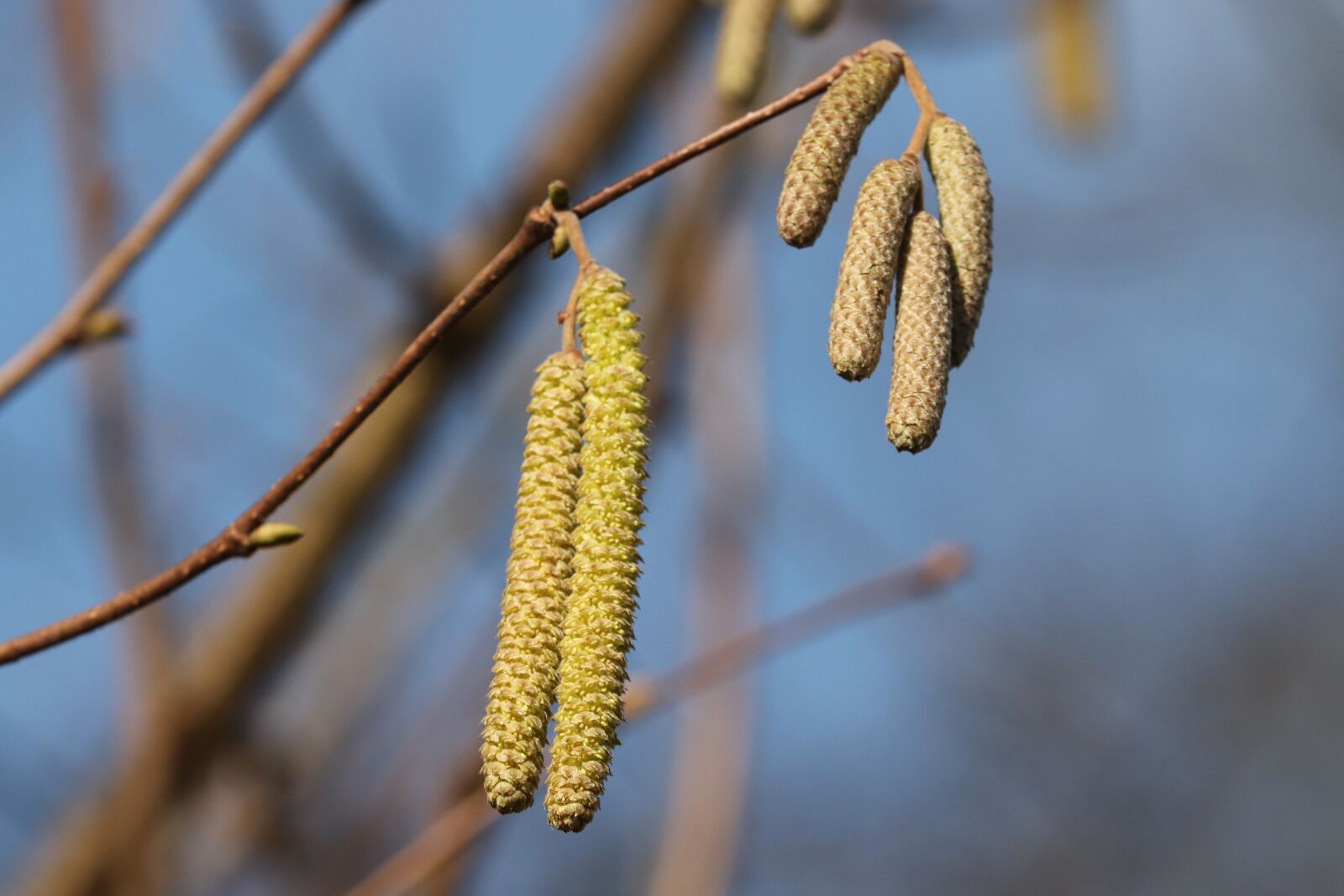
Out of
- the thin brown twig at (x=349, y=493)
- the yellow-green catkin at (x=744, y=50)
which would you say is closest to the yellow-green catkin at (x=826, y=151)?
the yellow-green catkin at (x=744, y=50)

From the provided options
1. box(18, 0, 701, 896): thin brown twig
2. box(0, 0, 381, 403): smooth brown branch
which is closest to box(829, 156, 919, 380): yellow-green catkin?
box(0, 0, 381, 403): smooth brown branch

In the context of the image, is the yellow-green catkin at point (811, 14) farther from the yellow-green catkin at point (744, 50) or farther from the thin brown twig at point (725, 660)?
Result: the thin brown twig at point (725, 660)

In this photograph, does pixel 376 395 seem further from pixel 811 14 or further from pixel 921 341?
pixel 811 14

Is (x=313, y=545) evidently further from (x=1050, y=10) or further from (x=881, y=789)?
(x=881, y=789)

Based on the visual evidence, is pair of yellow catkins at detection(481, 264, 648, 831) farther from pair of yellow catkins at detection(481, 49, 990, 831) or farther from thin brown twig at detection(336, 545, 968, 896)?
thin brown twig at detection(336, 545, 968, 896)

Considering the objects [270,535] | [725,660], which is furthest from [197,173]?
[725,660]

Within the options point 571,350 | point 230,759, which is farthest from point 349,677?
point 571,350

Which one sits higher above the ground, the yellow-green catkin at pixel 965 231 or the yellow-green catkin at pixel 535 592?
the yellow-green catkin at pixel 965 231
